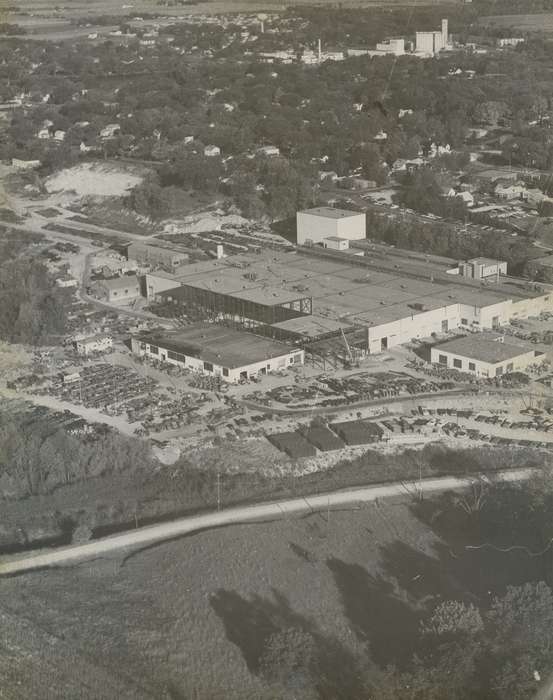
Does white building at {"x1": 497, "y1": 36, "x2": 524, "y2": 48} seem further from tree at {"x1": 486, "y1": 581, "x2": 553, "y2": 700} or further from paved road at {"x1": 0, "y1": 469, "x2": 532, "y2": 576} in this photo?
tree at {"x1": 486, "y1": 581, "x2": 553, "y2": 700}

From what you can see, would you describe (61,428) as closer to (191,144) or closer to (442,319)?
(442,319)

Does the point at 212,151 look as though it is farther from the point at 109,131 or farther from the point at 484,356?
the point at 484,356

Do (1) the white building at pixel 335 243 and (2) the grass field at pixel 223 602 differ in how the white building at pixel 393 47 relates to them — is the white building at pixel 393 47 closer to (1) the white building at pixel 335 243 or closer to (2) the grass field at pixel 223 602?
(1) the white building at pixel 335 243

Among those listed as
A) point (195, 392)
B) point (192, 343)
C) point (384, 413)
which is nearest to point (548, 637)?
point (384, 413)

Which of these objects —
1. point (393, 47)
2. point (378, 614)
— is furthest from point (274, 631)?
point (393, 47)

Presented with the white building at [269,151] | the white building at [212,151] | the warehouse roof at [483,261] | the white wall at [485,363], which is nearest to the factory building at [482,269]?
the warehouse roof at [483,261]

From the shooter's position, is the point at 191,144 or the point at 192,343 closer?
the point at 192,343
